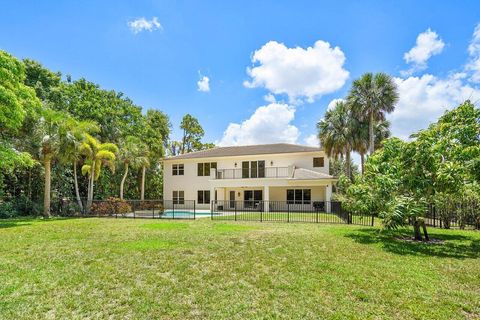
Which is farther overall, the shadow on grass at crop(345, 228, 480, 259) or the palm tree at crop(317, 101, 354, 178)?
the palm tree at crop(317, 101, 354, 178)

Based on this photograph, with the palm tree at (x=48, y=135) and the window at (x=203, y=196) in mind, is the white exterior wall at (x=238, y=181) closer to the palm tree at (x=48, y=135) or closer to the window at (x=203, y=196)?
the window at (x=203, y=196)

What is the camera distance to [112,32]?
46.6ft

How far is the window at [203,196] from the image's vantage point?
27.9 metres

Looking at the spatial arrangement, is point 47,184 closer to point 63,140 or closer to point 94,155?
point 63,140

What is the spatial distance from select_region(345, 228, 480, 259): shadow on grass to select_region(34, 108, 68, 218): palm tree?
17355 mm

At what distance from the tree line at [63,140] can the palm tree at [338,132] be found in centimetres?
1690

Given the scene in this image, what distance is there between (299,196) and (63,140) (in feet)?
61.8

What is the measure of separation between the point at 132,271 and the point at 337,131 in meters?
21.9

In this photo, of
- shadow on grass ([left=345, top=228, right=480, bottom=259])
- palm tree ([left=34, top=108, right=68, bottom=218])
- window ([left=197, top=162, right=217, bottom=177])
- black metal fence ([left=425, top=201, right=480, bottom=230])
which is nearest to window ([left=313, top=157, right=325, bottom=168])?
window ([left=197, top=162, right=217, bottom=177])

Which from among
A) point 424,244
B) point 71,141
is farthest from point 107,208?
point 424,244

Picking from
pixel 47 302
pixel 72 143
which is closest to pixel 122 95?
pixel 72 143

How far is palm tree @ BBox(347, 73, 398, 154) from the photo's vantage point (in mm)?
22531

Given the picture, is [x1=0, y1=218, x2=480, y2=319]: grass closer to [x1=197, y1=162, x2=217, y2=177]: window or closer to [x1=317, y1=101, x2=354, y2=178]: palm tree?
[x1=317, y1=101, x2=354, y2=178]: palm tree

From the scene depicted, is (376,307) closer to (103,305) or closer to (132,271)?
(103,305)
